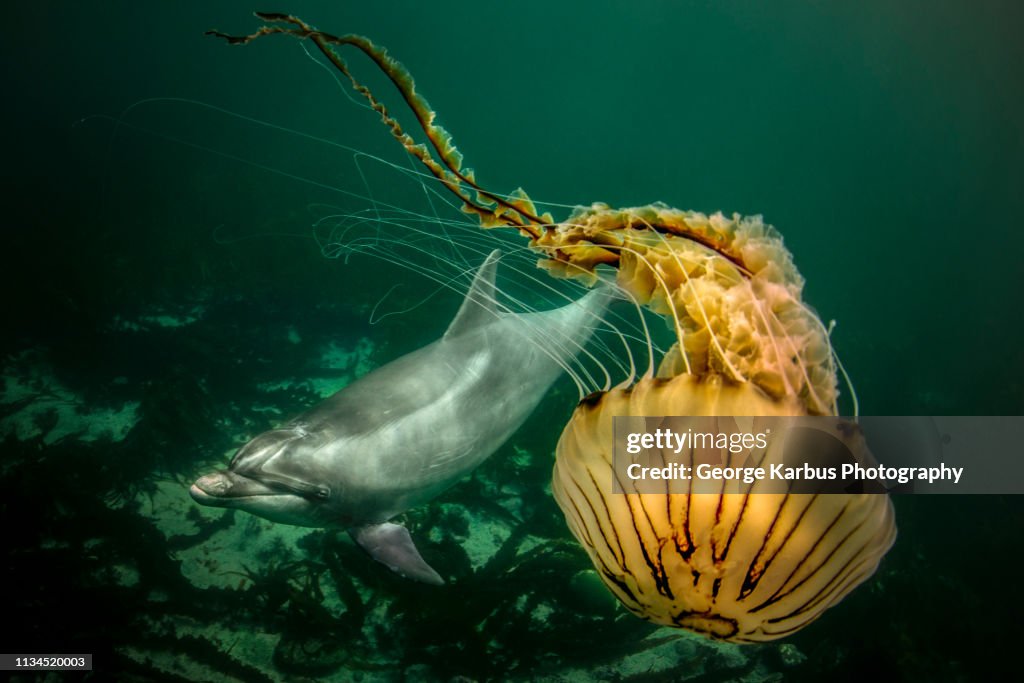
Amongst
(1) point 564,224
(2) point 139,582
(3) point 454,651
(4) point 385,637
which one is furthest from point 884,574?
(2) point 139,582

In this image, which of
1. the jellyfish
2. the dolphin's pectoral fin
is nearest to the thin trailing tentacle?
the jellyfish

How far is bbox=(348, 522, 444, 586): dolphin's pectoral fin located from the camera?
3234 mm

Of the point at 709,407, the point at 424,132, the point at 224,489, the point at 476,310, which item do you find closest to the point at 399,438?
the point at 224,489

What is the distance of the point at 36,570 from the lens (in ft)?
Result: 12.3

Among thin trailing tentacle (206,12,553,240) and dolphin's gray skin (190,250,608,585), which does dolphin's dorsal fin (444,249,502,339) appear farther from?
thin trailing tentacle (206,12,553,240)

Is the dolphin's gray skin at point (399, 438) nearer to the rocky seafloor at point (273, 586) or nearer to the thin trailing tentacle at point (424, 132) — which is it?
the rocky seafloor at point (273, 586)

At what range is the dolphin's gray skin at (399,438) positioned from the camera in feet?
9.56

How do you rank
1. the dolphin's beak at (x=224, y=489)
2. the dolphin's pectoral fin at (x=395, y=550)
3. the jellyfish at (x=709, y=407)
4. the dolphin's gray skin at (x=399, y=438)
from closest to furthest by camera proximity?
the jellyfish at (x=709, y=407), the dolphin's beak at (x=224, y=489), the dolphin's gray skin at (x=399, y=438), the dolphin's pectoral fin at (x=395, y=550)

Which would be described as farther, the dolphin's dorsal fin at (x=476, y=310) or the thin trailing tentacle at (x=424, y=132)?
the dolphin's dorsal fin at (x=476, y=310)

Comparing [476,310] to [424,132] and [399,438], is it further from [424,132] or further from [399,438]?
[424,132]

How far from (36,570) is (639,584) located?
4919mm

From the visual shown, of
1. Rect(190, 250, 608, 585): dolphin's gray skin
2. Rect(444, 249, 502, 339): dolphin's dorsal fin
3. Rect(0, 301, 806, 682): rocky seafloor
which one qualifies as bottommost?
Rect(0, 301, 806, 682): rocky seafloor

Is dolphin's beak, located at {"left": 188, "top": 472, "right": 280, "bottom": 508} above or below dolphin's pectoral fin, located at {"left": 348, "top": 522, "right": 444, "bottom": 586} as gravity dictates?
above

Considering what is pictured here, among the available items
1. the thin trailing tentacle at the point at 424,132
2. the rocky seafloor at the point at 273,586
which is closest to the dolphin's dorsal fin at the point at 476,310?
the rocky seafloor at the point at 273,586
